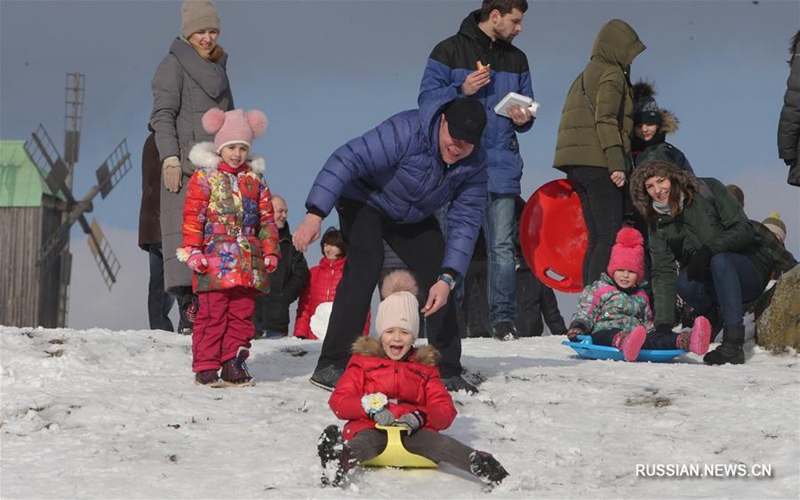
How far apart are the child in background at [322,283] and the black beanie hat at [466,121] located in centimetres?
465

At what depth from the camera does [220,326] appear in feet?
23.8

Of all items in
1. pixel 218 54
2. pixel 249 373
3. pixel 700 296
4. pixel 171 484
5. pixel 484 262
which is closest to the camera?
pixel 171 484

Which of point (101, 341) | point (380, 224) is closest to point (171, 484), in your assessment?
point (380, 224)

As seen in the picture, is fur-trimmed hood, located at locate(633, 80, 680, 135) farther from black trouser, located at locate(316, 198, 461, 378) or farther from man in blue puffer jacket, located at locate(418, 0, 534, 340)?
black trouser, located at locate(316, 198, 461, 378)

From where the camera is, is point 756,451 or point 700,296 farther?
point 700,296

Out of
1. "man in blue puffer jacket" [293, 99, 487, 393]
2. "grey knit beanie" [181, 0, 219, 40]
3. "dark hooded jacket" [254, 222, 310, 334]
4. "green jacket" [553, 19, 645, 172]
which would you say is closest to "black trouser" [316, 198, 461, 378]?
"man in blue puffer jacket" [293, 99, 487, 393]

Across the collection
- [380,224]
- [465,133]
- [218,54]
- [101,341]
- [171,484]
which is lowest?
[171,484]

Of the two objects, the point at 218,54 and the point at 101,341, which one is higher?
the point at 218,54

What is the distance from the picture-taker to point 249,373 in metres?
7.50

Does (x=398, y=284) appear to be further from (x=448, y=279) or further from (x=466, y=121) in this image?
(x=466, y=121)

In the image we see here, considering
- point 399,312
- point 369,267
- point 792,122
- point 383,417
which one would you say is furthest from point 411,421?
point 792,122

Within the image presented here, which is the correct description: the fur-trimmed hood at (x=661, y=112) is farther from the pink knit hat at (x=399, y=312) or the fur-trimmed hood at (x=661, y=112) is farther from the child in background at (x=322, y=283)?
the pink knit hat at (x=399, y=312)

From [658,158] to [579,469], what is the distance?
14.9 feet

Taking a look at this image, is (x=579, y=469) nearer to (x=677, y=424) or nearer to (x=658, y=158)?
(x=677, y=424)
